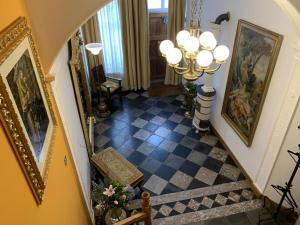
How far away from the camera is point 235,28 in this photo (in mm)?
3879

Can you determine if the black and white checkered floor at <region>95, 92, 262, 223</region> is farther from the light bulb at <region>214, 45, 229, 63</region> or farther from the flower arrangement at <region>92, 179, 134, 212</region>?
the light bulb at <region>214, 45, 229, 63</region>

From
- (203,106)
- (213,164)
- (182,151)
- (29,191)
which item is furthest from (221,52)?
(182,151)

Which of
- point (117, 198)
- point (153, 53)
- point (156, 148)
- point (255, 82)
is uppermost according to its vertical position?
point (255, 82)

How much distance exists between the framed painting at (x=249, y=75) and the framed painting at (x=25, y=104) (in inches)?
107

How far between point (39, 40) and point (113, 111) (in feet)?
13.5

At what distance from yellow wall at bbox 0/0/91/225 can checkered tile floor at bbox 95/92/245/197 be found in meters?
1.90

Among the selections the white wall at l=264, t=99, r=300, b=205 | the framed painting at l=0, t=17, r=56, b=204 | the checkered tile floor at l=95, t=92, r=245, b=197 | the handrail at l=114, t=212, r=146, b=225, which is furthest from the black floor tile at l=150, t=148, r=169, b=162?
the framed painting at l=0, t=17, r=56, b=204

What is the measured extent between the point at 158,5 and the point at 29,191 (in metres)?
5.62

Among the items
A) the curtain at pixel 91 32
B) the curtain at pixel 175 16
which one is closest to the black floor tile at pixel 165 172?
the curtain at pixel 91 32

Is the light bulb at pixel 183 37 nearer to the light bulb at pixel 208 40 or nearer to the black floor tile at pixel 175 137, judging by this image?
the light bulb at pixel 208 40

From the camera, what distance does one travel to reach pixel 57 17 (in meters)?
1.73

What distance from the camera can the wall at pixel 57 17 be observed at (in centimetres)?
170

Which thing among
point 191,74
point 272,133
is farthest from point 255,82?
point 191,74

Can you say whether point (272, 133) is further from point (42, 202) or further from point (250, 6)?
point (42, 202)
